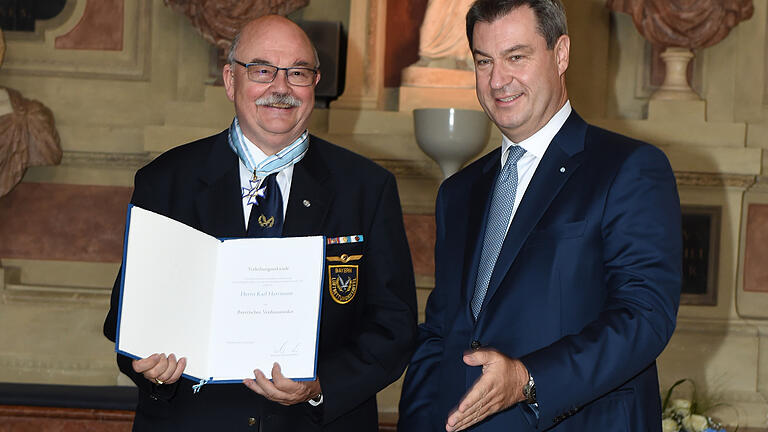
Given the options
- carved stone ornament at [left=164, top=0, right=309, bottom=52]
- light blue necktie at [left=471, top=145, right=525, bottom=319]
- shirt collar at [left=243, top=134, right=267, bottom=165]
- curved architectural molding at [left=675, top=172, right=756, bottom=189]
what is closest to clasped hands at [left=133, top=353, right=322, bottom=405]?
light blue necktie at [left=471, top=145, right=525, bottom=319]

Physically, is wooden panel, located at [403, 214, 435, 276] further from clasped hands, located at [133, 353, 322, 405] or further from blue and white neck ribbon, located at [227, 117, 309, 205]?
clasped hands, located at [133, 353, 322, 405]

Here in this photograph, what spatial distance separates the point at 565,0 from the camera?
5652 mm

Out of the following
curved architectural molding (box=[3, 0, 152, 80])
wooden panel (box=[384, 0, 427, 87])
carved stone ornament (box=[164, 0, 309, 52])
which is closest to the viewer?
carved stone ornament (box=[164, 0, 309, 52])

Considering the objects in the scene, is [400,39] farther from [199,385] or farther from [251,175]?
[199,385]

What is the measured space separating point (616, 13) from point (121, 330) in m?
4.52

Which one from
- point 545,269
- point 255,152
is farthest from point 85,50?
point 545,269

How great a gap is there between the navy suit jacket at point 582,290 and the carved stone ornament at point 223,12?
3395mm

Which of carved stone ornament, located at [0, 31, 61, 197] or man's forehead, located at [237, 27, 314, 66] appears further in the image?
carved stone ornament, located at [0, 31, 61, 197]

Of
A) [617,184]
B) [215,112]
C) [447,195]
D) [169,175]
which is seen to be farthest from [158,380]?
[215,112]

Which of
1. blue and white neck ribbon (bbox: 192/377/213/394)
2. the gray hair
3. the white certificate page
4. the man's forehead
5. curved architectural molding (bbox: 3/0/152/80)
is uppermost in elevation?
curved architectural molding (bbox: 3/0/152/80)

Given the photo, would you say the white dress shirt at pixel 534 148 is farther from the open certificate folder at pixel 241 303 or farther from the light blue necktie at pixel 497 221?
the open certificate folder at pixel 241 303

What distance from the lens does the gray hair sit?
212cm

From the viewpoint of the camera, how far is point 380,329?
7.64 feet
